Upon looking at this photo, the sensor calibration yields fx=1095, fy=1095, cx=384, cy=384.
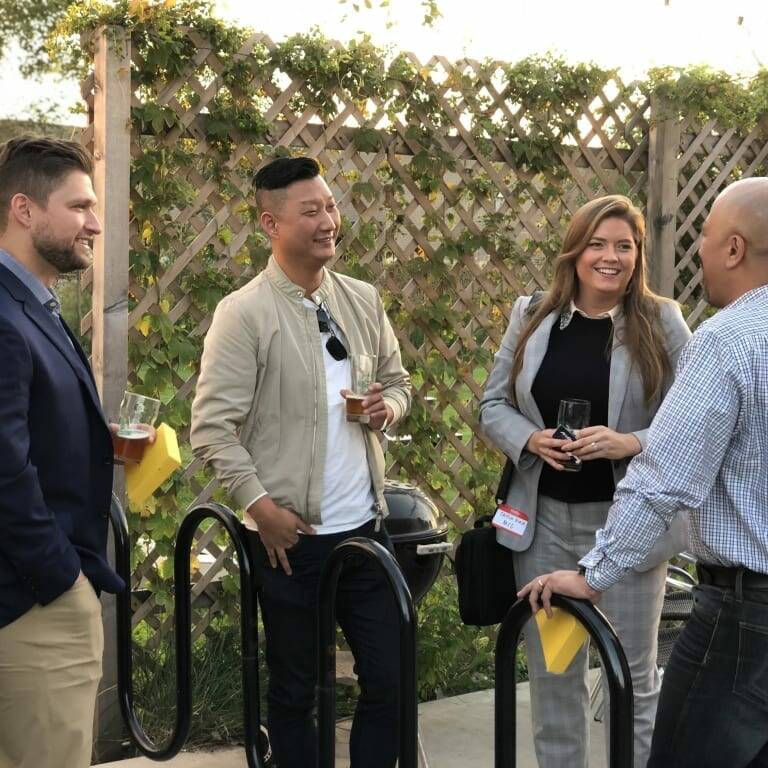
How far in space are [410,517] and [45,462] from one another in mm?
1532

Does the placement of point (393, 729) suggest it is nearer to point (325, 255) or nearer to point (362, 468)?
point (362, 468)

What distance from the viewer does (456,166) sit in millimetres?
4250

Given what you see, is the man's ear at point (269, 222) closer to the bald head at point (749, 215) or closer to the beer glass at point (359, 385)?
the beer glass at point (359, 385)

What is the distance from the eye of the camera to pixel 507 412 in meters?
3.09

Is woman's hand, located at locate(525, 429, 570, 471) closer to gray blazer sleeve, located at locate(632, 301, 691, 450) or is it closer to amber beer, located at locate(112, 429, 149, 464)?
gray blazer sleeve, located at locate(632, 301, 691, 450)

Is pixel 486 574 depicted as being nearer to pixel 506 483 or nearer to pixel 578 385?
pixel 506 483

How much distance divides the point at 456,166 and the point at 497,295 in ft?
1.80

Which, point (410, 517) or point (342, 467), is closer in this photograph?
point (342, 467)

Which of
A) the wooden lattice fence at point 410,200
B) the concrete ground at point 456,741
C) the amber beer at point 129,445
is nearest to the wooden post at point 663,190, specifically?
the wooden lattice fence at point 410,200

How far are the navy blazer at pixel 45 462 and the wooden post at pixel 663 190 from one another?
3.07 m

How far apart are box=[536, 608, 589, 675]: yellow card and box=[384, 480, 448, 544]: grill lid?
1.31 metres

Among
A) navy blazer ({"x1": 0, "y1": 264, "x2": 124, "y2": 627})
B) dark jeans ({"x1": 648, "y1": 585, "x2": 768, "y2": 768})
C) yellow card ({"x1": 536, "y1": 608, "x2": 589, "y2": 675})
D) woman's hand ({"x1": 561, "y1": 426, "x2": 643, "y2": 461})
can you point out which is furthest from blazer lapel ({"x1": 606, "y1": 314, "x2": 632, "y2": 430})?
navy blazer ({"x1": 0, "y1": 264, "x2": 124, "y2": 627})

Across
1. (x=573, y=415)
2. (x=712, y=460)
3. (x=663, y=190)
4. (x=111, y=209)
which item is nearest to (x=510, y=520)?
(x=573, y=415)

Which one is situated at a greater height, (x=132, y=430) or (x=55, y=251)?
(x=55, y=251)
